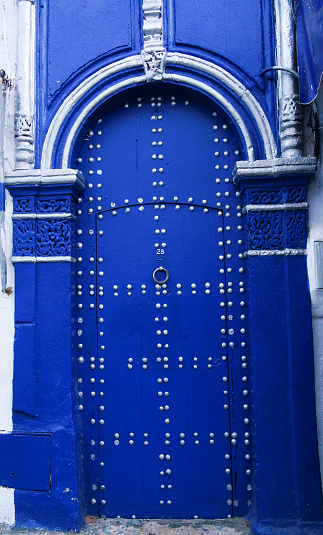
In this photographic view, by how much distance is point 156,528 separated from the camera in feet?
8.73

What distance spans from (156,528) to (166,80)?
8.97ft

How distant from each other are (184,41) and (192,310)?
5.54 ft

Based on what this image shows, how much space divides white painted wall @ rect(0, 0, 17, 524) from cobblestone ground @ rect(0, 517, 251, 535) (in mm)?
440

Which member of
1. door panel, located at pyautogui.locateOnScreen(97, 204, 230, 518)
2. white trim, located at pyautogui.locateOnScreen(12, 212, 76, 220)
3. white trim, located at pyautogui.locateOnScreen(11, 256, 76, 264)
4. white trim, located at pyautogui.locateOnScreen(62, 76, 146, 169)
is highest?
white trim, located at pyautogui.locateOnScreen(62, 76, 146, 169)

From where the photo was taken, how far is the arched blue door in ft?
9.05

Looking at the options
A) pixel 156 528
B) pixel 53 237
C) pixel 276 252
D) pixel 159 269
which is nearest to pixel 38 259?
pixel 53 237

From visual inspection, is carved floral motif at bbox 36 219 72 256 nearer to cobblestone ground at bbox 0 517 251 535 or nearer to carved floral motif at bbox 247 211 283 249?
carved floral motif at bbox 247 211 283 249

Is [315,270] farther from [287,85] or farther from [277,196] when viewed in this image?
[287,85]

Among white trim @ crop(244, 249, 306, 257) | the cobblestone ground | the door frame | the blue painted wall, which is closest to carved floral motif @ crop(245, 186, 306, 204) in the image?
the door frame

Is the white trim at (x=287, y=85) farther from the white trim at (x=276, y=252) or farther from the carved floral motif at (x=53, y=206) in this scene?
the carved floral motif at (x=53, y=206)

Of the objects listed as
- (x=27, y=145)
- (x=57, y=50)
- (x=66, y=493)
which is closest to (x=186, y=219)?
(x=27, y=145)

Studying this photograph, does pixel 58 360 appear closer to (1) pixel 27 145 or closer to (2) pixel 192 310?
(2) pixel 192 310

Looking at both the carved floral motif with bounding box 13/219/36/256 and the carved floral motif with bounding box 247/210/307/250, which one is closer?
the carved floral motif with bounding box 247/210/307/250

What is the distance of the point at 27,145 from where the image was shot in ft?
9.18
